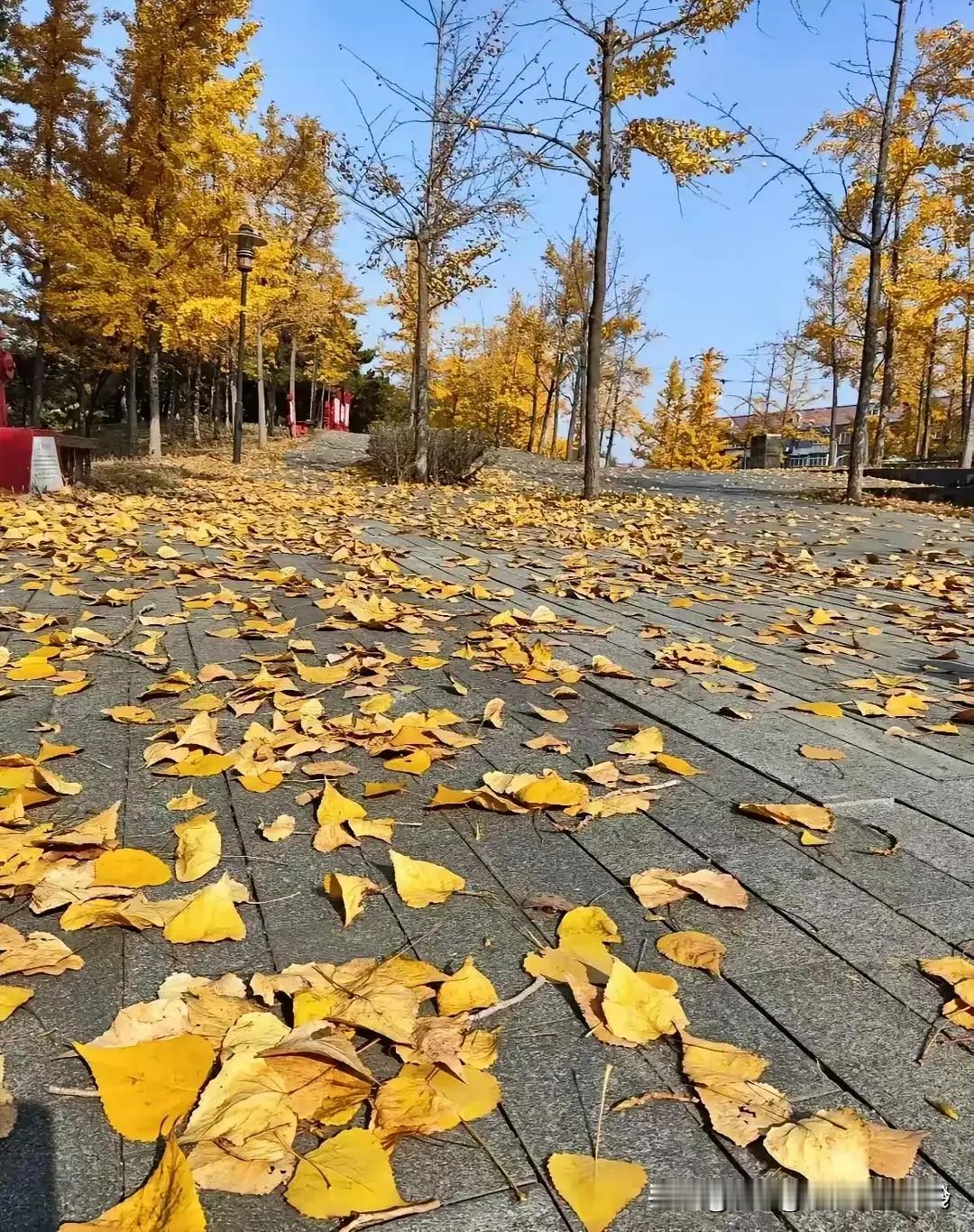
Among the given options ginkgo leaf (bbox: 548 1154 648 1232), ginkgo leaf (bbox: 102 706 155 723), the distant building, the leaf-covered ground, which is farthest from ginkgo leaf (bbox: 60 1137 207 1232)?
the distant building

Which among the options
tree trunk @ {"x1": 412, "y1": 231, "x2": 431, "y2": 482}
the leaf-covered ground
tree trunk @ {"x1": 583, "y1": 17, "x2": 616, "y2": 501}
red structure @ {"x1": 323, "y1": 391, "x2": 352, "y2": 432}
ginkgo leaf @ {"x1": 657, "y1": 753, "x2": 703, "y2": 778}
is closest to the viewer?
the leaf-covered ground

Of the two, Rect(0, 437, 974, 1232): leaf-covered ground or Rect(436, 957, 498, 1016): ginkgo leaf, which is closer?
Rect(0, 437, 974, 1232): leaf-covered ground

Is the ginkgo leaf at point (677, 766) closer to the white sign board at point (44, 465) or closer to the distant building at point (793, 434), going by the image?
the white sign board at point (44, 465)

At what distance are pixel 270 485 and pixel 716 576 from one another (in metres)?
8.12

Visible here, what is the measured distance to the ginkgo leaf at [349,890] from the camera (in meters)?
1.34

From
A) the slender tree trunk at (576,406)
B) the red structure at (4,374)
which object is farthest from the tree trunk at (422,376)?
the slender tree trunk at (576,406)

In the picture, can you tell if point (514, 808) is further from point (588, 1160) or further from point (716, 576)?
point (716, 576)

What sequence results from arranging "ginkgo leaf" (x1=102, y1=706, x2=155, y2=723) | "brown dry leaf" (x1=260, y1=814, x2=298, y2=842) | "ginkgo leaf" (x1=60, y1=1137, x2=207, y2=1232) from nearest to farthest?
"ginkgo leaf" (x1=60, y1=1137, x2=207, y2=1232)
"brown dry leaf" (x1=260, y1=814, x2=298, y2=842)
"ginkgo leaf" (x1=102, y1=706, x2=155, y2=723)

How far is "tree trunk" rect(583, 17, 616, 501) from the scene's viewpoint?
962cm

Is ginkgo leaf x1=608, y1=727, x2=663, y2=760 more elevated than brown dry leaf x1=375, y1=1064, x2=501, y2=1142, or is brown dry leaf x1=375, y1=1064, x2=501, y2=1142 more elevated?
ginkgo leaf x1=608, y1=727, x2=663, y2=760

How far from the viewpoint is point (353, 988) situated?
115 cm

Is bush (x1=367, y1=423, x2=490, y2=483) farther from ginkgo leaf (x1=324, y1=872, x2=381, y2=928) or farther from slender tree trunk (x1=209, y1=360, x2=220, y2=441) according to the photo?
slender tree trunk (x1=209, y1=360, x2=220, y2=441)

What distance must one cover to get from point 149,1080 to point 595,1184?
0.54m

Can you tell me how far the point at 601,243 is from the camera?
9.98 m
